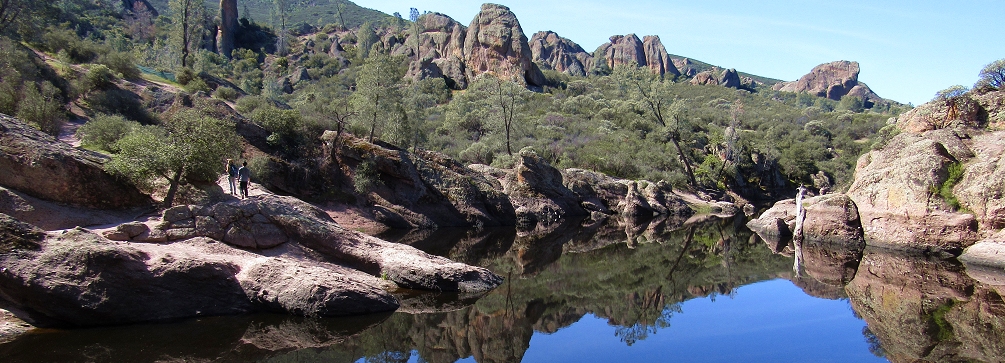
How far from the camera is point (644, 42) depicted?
6280 inches

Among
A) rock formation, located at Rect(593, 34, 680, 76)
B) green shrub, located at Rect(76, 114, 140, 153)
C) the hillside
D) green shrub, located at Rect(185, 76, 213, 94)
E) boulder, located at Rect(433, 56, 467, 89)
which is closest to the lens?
green shrub, located at Rect(76, 114, 140, 153)

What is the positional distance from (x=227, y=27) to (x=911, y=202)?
106 meters

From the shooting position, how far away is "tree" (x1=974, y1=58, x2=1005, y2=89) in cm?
2403

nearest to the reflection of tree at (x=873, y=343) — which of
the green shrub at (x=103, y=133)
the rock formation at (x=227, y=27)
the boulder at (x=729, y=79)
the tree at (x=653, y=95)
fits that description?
the green shrub at (x=103, y=133)

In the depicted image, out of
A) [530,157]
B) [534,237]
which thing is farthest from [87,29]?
[534,237]

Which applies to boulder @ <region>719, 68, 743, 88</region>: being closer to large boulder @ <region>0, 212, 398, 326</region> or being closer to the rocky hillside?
the rocky hillside

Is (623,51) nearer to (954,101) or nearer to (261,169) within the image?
(954,101)

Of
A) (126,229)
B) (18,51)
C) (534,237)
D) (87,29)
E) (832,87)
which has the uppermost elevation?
(832,87)

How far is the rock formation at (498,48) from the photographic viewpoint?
3378 inches

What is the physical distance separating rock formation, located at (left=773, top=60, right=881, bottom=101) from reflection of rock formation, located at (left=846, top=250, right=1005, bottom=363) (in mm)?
161255

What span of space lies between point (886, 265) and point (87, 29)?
107m

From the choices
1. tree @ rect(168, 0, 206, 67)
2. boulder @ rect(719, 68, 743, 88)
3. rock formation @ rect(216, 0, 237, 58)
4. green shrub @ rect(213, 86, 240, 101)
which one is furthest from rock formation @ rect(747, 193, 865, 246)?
boulder @ rect(719, 68, 743, 88)

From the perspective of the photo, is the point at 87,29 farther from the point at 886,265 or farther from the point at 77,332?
the point at 886,265

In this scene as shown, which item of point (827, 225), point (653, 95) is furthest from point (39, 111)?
point (653, 95)
